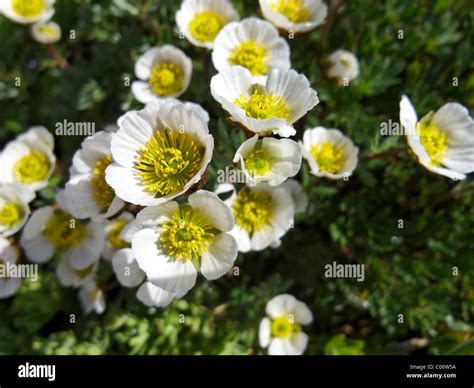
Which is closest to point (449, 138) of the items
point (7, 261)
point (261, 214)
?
point (261, 214)

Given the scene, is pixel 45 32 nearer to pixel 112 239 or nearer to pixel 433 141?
pixel 112 239

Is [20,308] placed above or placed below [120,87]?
below

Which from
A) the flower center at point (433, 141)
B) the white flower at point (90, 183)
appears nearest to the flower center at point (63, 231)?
the white flower at point (90, 183)

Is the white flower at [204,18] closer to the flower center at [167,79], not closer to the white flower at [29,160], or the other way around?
the flower center at [167,79]

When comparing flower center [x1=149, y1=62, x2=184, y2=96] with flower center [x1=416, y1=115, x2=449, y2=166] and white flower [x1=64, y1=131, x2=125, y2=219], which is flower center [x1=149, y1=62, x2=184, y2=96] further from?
flower center [x1=416, y1=115, x2=449, y2=166]

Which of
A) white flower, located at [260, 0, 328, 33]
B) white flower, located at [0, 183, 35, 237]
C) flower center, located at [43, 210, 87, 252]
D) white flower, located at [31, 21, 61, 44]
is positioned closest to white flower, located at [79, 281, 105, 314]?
→ flower center, located at [43, 210, 87, 252]

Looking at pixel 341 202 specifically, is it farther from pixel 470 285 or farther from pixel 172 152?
pixel 172 152

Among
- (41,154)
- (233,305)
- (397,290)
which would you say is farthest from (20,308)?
(397,290)
